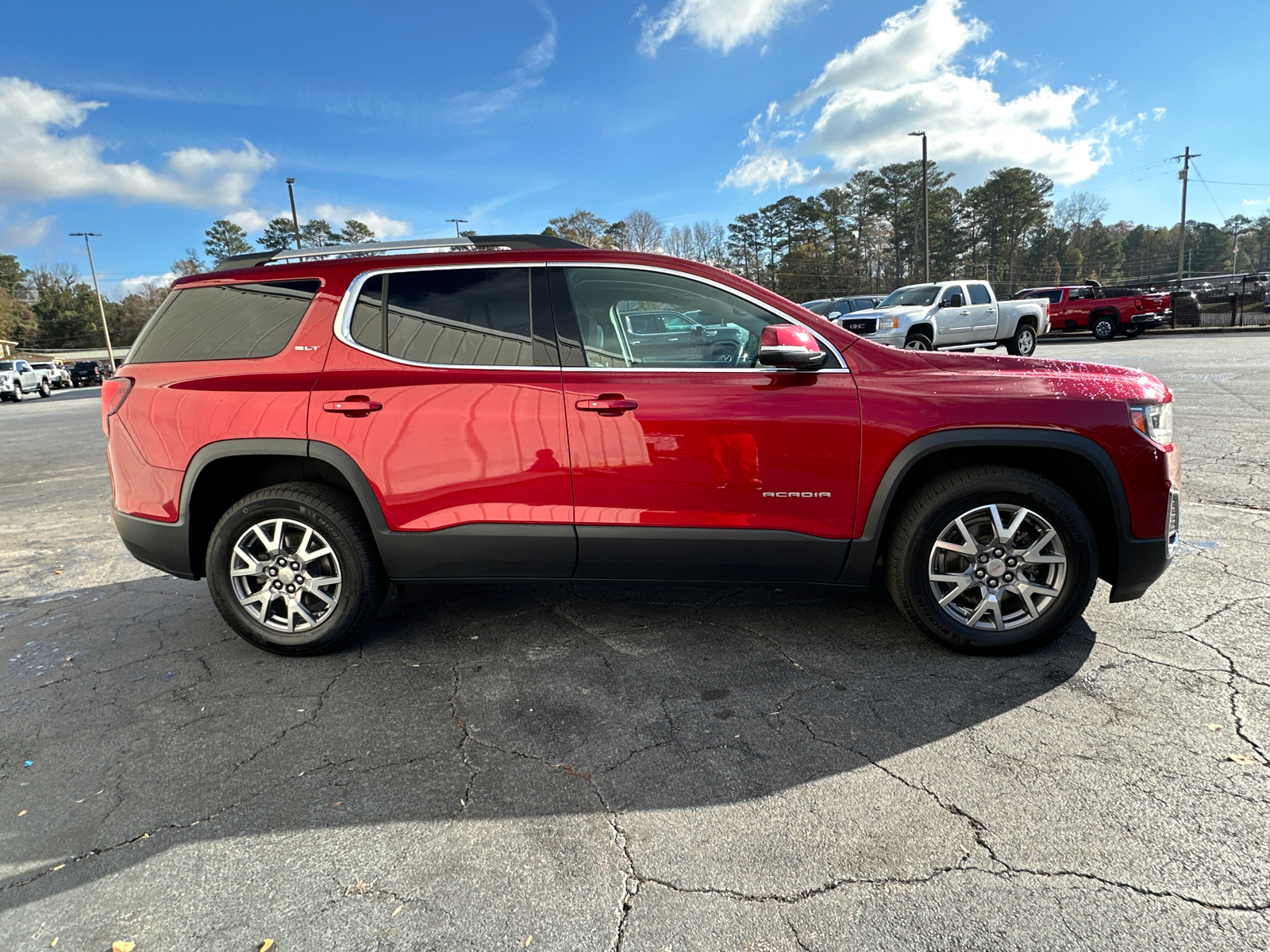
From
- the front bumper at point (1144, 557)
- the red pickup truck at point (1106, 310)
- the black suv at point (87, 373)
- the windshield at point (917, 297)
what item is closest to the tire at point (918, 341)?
the windshield at point (917, 297)

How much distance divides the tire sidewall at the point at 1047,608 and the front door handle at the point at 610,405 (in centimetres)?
137

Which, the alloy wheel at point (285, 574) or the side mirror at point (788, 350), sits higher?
the side mirror at point (788, 350)

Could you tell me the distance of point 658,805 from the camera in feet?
7.51

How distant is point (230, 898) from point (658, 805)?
Answer: 1.25m

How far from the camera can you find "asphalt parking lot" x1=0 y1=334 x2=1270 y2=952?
73.6 inches

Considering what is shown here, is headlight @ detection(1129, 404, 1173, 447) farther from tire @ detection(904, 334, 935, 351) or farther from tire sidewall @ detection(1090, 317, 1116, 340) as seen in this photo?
tire sidewall @ detection(1090, 317, 1116, 340)

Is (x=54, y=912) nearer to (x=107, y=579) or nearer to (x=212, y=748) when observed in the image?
(x=212, y=748)

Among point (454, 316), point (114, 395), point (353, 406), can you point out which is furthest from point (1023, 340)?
point (114, 395)

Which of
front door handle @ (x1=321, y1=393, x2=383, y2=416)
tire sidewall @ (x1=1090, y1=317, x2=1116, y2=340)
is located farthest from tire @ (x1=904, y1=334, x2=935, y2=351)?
front door handle @ (x1=321, y1=393, x2=383, y2=416)

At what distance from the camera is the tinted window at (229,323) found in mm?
3316

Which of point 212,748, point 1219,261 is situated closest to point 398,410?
point 212,748

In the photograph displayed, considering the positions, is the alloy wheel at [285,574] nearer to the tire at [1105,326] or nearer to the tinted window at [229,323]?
the tinted window at [229,323]

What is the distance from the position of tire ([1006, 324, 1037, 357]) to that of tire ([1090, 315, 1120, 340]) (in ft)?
28.6

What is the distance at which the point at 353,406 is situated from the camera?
126 inches
